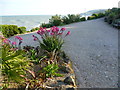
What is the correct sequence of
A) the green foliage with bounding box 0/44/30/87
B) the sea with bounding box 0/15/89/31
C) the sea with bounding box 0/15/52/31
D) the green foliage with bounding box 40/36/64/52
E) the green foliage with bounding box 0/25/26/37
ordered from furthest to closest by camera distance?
the sea with bounding box 0/15/52/31
the sea with bounding box 0/15/89/31
the green foliage with bounding box 0/25/26/37
the green foliage with bounding box 40/36/64/52
the green foliage with bounding box 0/44/30/87

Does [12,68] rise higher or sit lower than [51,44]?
lower

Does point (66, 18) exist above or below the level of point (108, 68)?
above

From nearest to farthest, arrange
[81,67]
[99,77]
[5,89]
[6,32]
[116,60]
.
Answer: [5,89]
[99,77]
[81,67]
[116,60]
[6,32]

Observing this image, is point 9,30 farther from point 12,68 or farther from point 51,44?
point 12,68

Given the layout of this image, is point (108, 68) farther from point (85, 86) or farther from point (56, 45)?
point (56, 45)

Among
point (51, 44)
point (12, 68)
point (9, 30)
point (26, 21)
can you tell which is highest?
point (26, 21)

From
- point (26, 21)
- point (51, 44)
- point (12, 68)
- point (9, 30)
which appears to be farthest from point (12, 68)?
point (26, 21)

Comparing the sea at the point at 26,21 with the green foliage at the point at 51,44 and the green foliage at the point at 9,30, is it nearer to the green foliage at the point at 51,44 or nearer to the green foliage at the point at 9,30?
the green foliage at the point at 9,30

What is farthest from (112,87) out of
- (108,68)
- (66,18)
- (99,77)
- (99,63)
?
(66,18)

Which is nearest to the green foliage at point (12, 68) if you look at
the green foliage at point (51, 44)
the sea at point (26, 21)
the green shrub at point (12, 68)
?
the green shrub at point (12, 68)

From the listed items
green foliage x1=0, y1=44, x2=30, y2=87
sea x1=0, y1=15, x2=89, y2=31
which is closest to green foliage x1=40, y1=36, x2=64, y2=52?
green foliage x1=0, y1=44, x2=30, y2=87

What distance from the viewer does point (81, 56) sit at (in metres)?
3.61

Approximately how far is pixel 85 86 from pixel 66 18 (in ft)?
38.2

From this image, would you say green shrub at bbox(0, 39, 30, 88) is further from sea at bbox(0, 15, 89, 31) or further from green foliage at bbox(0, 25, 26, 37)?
green foliage at bbox(0, 25, 26, 37)
